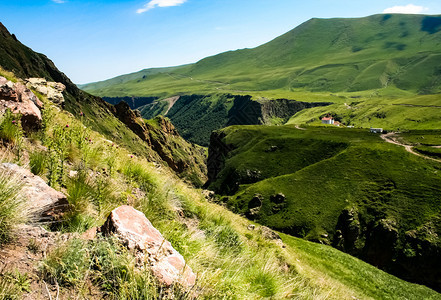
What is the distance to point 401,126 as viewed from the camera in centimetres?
19675

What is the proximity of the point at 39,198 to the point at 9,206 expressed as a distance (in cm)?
79

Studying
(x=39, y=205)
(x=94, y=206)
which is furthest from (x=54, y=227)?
(x=94, y=206)

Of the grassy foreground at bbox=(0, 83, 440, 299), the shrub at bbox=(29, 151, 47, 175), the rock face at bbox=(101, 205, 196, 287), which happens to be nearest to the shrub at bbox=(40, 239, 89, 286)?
the grassy foreground at bbox=(0, 83, 440, 299)

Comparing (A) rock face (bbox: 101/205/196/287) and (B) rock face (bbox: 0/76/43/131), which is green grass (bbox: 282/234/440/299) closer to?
(B) rock face (bbox: 0/76/43/131)

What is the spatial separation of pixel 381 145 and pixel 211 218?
123 meters

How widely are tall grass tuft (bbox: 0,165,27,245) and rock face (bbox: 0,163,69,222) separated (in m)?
0.18

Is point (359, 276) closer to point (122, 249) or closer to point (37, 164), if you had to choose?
point (122, 249)

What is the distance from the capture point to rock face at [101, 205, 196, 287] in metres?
4.47

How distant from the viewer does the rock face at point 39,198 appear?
5043 mm

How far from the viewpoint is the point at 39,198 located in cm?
Answer: 529

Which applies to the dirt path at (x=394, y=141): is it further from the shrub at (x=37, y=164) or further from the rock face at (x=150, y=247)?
the shrub at (x=37, y=164)

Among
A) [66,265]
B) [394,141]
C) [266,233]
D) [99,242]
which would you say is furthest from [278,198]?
[66,265]

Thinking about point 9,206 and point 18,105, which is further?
point 18,105

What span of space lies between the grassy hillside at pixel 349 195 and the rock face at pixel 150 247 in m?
80.7
